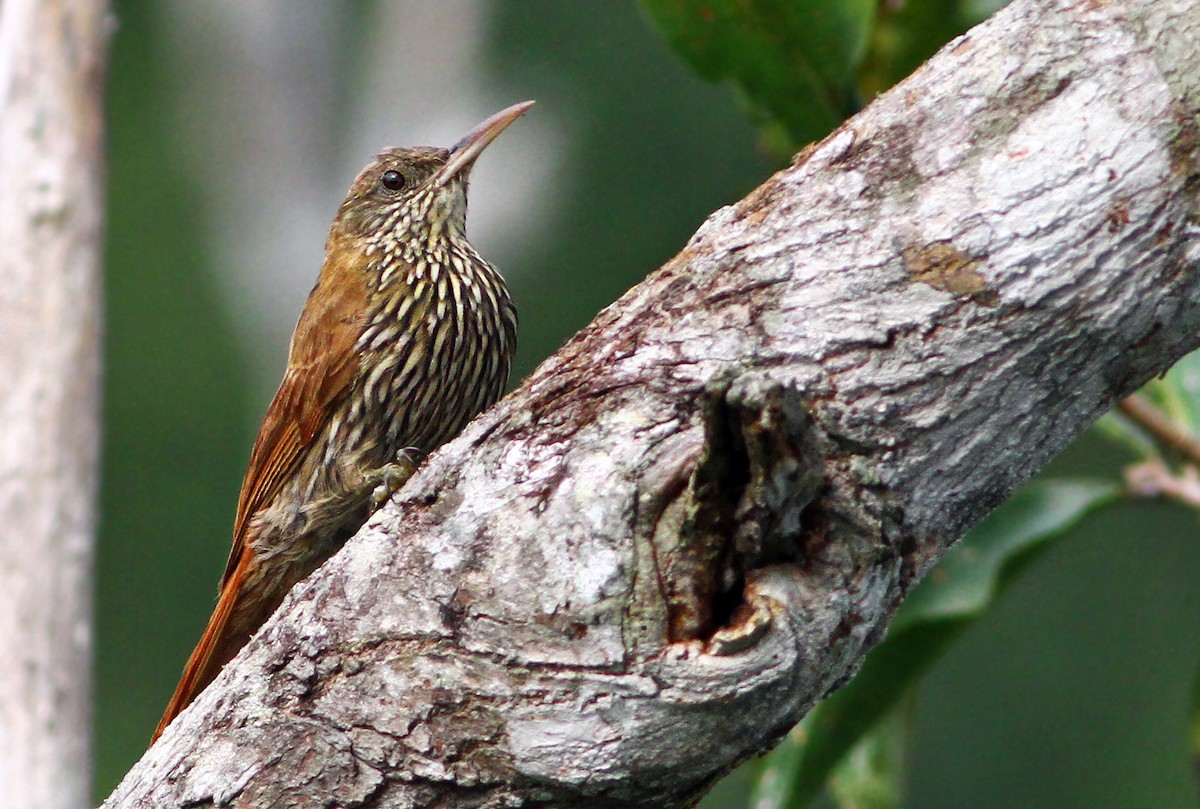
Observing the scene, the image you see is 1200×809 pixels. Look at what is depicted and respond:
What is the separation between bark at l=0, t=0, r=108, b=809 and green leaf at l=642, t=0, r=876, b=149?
1.58 m

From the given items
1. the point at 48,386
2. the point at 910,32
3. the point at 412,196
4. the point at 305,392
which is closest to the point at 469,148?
the point at 412,196

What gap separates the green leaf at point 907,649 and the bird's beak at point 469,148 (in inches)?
56.7

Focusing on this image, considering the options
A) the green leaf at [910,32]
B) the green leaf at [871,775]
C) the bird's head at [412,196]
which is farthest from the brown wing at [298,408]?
the green leaf at [871,775]

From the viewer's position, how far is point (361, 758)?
77.6 inches

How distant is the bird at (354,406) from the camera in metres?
3.14

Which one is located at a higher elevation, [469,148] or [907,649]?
[469,148]

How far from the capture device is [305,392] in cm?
322

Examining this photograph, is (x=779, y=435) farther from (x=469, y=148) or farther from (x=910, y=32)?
(x=469, y=148)

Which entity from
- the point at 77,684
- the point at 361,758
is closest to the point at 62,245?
the point at 77,684

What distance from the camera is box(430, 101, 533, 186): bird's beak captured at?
3.47 meters

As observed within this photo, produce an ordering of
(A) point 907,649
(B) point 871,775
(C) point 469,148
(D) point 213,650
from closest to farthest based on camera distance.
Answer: (D) point 213,650, (A) point 907,649, (B) point 871,775, (C) point 469,148

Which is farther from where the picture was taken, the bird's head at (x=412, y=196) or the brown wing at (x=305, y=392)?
the bird's head at (x=412, y=196)

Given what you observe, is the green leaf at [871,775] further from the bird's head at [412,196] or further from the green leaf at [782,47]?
the bird's head at [412,196]

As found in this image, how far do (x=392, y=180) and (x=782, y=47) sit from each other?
1063 millimetres
